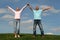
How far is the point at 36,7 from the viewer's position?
2141cm

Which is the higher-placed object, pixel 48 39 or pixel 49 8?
pixel 49 8

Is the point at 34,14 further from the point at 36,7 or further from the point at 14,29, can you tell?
the point at 14,29

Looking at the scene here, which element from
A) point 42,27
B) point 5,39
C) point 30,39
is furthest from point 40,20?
point 5,39

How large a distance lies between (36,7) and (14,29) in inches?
120

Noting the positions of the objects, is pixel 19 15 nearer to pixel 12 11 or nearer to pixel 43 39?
pixel 12 11

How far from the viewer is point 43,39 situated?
20.7 m

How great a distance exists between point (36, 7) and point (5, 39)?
4.05 m

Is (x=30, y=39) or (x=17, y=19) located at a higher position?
(x=17, y=19)

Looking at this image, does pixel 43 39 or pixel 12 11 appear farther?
pixel 12 11

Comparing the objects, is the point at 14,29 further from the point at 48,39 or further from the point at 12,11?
the point at 48,39

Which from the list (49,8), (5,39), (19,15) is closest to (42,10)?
(49,8)

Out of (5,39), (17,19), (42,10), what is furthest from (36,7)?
(5,39)

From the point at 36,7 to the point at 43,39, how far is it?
3017 millimetres

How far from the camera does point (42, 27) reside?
2150cm
